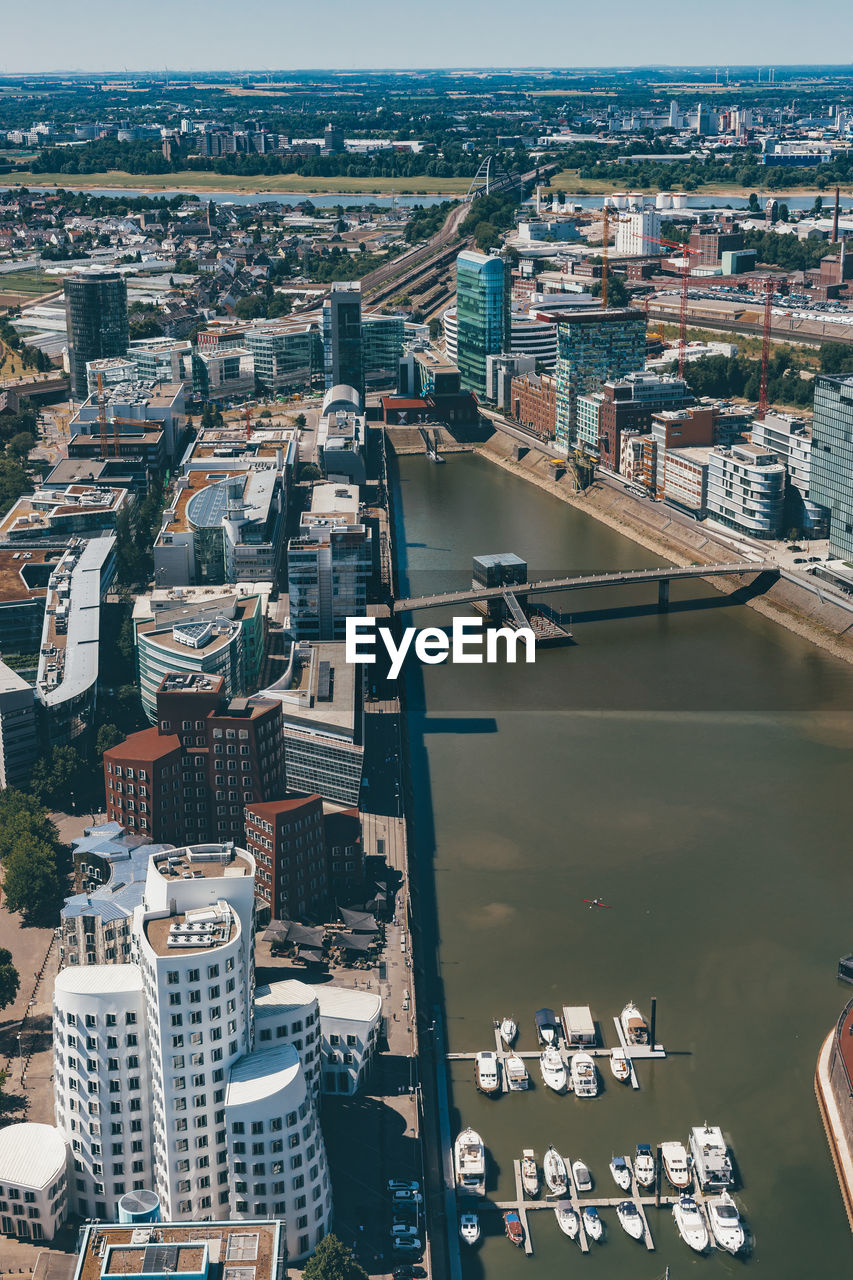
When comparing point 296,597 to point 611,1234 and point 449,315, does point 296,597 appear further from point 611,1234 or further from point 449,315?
point 449,315

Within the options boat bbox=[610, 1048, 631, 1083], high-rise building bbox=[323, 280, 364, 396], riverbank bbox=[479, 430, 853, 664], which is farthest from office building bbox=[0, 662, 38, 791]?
high-rise building bbox=[323, 280, 364, 396]

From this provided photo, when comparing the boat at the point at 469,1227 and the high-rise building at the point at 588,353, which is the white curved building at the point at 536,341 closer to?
the high-rise building at the point at 588,353

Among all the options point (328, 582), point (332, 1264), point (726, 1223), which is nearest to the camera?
point (332, 1264)

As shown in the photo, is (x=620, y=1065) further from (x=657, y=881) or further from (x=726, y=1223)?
(x=657, y=881)

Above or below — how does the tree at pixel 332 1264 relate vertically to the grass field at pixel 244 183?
below

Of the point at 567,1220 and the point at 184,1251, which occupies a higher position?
the point at 184,1251

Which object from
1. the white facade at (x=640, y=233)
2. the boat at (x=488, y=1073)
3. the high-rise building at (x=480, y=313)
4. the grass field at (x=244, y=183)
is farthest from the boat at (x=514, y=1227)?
the grass field at (x=244, y=183)

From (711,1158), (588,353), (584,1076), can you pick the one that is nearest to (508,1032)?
(584,1076)
